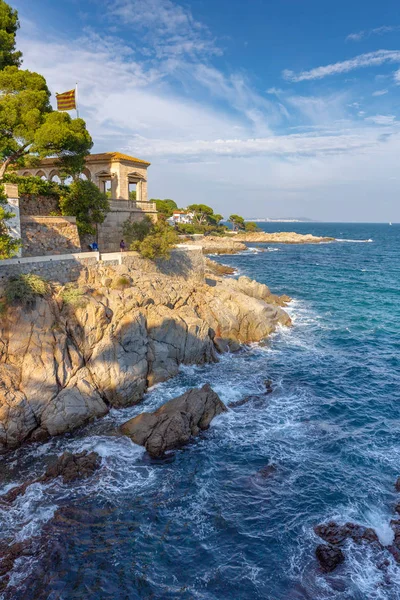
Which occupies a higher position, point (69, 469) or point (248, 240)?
point (248, 240)

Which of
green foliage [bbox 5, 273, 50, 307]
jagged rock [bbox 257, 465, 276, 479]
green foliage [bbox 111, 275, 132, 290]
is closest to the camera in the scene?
jagged rock [bbox 257, 465, 276, 479]

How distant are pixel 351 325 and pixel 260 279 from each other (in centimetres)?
2316

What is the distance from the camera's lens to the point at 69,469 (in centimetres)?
1653

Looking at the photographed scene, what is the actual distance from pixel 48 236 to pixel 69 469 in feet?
59.9

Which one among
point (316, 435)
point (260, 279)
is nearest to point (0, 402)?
point (316, 435)

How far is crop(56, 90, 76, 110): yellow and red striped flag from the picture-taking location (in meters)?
31.4

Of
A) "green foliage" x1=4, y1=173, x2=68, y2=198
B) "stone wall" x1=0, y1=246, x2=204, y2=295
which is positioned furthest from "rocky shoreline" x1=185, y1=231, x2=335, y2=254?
"green foliage" x1=4, y1=173, x2=68, y2=198

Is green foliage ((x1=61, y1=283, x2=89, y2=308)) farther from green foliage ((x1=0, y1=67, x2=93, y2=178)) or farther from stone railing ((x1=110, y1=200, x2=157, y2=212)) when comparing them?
stone railing ((x1=110, y1=200, x2=157, y2=212))

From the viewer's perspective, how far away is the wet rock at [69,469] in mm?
15809

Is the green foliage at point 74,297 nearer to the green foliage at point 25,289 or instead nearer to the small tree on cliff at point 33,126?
the green foliage at point 25,289

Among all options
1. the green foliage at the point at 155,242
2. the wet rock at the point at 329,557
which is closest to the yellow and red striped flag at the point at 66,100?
the green foliage at the point at 155,242

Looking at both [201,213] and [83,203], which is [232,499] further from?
[201,213]

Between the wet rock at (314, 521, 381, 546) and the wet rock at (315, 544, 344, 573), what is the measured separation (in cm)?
55

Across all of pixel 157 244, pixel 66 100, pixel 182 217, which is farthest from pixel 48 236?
pixel 182 217
